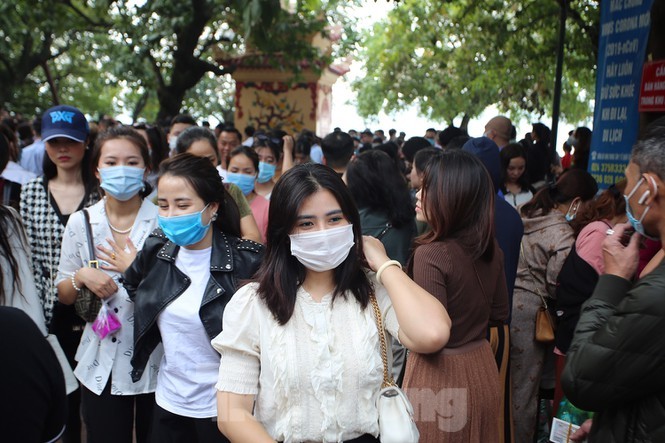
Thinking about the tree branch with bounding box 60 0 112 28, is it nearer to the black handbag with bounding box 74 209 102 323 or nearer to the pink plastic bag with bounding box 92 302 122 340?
the black handbag with bounding box 74 209 102 323

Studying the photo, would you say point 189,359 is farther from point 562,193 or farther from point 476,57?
point 476,57

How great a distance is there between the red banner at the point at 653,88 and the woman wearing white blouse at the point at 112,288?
4.02 meters

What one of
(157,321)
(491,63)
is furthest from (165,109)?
(157,321)

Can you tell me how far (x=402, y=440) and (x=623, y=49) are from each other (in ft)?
17.4

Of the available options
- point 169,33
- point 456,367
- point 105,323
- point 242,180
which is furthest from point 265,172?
point 169,33

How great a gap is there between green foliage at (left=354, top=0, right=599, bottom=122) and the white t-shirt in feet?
24.6

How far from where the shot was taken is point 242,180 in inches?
215

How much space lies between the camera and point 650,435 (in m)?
2.05

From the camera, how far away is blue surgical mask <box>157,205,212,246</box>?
3.10 metres

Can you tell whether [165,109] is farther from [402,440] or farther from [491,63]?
[402,440]

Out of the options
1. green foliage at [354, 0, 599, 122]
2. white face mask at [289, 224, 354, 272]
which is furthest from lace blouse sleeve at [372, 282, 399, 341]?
green foliage at [354, 0, 599, 122]

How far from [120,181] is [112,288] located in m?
0.63

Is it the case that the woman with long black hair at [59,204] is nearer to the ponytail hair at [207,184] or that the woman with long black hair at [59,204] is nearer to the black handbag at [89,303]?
the black handbag at [89,303]

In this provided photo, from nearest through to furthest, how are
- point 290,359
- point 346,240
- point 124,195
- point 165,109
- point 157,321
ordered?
point 290,359
point 346,240
point 157,321
point 124,195
point 165,109
